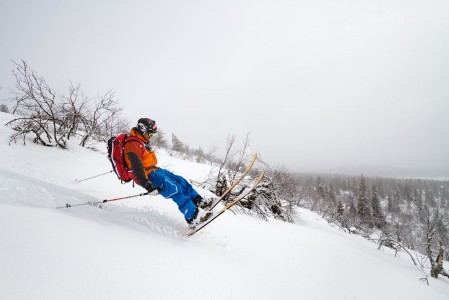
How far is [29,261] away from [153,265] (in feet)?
3.28

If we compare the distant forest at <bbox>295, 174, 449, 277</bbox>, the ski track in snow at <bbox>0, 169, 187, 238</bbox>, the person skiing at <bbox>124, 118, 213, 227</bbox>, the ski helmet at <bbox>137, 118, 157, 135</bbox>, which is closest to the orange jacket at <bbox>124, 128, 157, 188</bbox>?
the person skiing at <bbox>124, 118, 213, 227</bbox>

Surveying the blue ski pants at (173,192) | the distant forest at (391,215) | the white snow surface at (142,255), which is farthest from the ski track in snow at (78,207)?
the distant forest at (391,215)

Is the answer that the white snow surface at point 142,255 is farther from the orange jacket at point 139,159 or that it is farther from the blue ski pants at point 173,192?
the orange jacket at point 139,159

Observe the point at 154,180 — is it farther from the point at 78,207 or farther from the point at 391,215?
the point at 391,215

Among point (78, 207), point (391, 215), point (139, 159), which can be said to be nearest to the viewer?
point (78, 207)

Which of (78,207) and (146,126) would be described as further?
(146,126)

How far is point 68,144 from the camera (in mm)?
7176

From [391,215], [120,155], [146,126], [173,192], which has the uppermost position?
[146,126]

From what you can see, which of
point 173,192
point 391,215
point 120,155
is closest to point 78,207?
point 120,155

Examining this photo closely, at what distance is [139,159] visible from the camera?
3.18 m

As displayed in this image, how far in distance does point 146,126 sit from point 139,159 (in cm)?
79

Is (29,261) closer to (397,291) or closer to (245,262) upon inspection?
(245,262)

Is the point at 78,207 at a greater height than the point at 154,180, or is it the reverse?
the point at 154,180

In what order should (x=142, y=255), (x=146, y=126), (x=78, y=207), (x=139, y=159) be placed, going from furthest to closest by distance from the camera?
1. (x=146, y=126)
2. (x=139, y=159)
3. (x=78, y=207)
4. (x=142, y=255)
